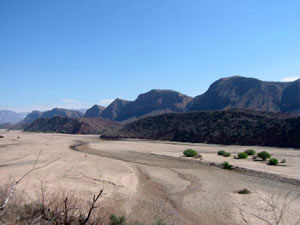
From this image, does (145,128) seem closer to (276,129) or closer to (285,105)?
(276,129)

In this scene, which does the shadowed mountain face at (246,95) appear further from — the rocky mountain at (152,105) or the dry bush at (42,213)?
the dry bush at (42,213)

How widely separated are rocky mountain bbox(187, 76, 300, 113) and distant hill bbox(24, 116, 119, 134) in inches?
1993

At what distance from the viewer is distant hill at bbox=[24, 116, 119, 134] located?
122m

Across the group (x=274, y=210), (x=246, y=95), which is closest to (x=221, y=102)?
(x=246, y=95)

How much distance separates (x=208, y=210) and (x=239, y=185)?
6.60 metres

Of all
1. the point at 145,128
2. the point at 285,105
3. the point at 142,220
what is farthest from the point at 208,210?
the point at 285,105

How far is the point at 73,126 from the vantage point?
4953 inches

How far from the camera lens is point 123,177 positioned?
890 inches

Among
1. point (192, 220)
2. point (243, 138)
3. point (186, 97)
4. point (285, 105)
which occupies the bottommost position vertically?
point (192, 220)

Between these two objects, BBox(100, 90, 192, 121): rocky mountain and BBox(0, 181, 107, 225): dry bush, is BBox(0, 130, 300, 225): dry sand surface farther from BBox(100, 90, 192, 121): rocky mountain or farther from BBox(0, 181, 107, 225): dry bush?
BBox(100, 90, 192, 121): rocky mountain

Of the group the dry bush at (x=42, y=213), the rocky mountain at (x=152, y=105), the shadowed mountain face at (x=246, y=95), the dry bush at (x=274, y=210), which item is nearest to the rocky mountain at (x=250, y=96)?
the shadowed mountain face at (x=246, y=95)

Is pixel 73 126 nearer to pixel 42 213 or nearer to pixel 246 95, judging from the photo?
pixel 246 95

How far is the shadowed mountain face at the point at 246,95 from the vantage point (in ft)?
388

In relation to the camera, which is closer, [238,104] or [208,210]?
[208,210]
